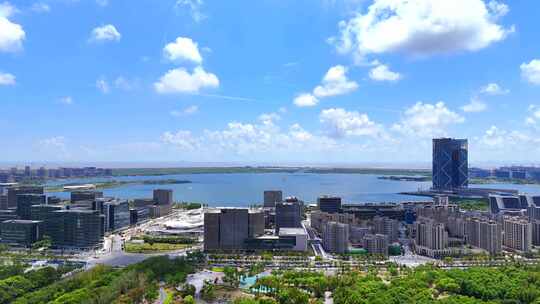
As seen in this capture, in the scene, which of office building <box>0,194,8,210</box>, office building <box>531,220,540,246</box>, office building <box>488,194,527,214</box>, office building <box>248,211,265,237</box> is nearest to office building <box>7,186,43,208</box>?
office building <box>0,194,8,210</box>

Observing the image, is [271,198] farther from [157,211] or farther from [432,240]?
[432,240]

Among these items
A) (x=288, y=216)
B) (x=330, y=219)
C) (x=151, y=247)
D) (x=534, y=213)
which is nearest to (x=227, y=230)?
(x=151, y=247)

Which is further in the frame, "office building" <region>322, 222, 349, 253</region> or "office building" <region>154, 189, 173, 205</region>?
"office building" <region>154, 189, 173, 205</region>

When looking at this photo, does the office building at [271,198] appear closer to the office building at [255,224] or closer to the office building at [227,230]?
the office building at [255,224]

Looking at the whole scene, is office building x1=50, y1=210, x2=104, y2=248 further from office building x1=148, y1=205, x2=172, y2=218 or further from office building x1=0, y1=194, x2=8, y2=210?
office building x1=0, y1=194, x2=8, y2=210

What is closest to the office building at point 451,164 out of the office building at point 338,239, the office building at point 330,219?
the office building at point 330,219

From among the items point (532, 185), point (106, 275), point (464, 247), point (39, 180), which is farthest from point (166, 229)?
point (532, 185)
